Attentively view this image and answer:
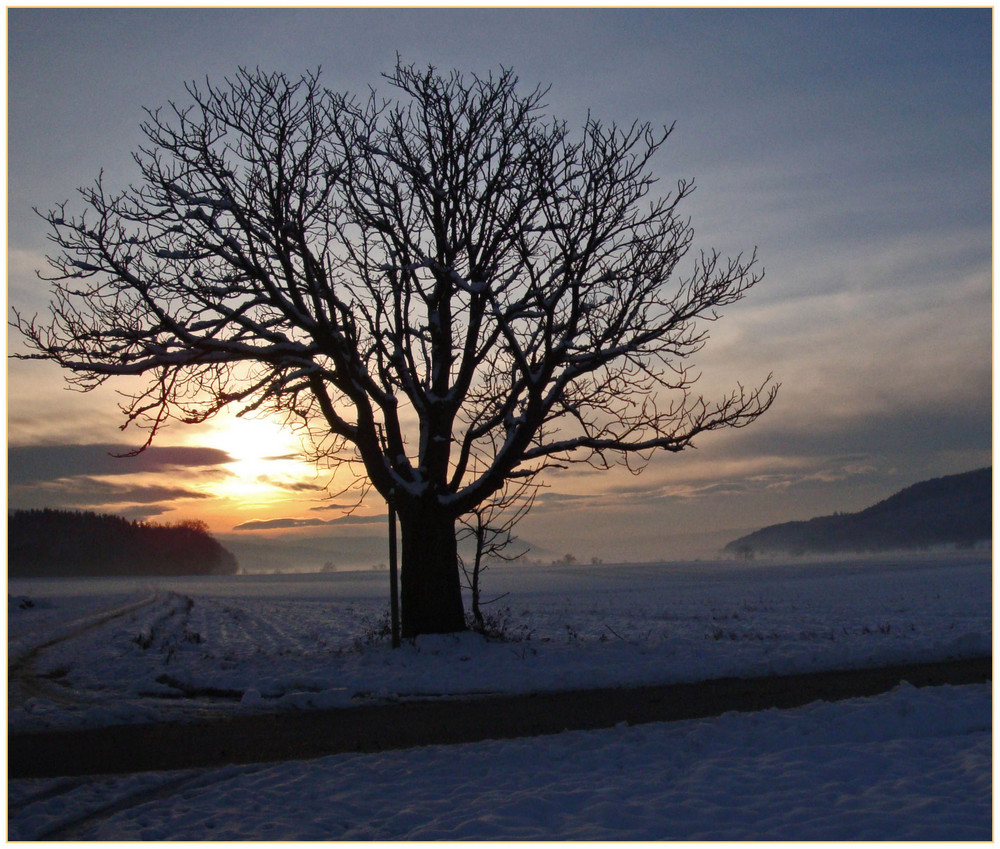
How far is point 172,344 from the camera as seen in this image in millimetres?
15781

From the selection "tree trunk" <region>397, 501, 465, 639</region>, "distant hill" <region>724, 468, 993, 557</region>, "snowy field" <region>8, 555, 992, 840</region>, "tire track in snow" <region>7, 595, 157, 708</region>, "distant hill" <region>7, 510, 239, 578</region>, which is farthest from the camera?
"distant hill" <region>724, 468, 993, 557</region>

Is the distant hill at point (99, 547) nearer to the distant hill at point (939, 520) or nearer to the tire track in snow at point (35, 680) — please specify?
the distant hill at point (939, 520)

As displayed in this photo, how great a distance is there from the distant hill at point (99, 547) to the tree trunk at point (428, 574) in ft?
419

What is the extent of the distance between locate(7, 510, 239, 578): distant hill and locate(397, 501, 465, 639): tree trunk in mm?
127804

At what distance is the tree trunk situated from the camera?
665 inches

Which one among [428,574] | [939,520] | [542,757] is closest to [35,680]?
[428,574]

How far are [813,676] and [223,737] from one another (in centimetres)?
929

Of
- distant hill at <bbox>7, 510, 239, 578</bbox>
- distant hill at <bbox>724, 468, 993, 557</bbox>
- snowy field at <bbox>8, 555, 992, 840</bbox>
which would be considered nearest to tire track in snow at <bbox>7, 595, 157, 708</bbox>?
snowy field at <bbox>8, 555, 992, 840</bbox>

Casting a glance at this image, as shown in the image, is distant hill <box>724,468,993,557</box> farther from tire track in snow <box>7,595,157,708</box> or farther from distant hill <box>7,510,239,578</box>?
tire track in snow <box>7,595,157,708</box>

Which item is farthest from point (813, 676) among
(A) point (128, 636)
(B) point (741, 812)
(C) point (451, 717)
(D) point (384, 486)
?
(A) point (128, 636)

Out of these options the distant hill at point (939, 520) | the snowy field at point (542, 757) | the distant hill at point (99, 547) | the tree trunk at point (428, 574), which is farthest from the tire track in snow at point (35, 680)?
the distant hill at point (939, 520)

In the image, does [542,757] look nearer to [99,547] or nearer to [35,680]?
[35,680]

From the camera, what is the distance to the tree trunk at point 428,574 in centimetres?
1689

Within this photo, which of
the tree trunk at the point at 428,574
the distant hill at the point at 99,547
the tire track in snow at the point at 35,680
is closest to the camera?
the tire track in snow at the point at 35,680
